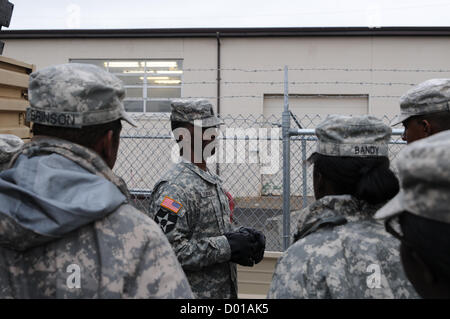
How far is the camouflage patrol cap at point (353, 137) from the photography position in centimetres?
161

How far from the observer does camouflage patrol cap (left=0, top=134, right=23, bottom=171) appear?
114 inches

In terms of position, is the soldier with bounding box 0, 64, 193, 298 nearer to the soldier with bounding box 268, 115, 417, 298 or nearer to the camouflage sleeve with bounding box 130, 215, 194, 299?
the camouflage sleeve with bounding box 130, 215, 194, 299

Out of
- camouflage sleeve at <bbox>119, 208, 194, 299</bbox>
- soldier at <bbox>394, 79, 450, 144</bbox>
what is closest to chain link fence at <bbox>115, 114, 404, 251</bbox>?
soldier at <bbox>394, 79, 450, 144</bbox>

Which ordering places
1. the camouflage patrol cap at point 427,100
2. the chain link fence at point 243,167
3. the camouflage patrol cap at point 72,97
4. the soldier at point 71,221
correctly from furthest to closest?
the chain link fence at point 243,167 < the camouflage patrol cap at point 427,100 < the camouflage patrol cap at point 72,97 < the soldier at point 71,221

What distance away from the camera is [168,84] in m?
13.2

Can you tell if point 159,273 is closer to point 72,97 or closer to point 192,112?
point 72,97

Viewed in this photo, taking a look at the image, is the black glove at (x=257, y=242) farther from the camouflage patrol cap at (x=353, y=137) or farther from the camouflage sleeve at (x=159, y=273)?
the camouflage sleeve at (x=159, y=273)

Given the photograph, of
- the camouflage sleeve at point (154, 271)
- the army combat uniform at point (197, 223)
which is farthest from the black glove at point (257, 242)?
the camouflage sleeve at point (154, 271)

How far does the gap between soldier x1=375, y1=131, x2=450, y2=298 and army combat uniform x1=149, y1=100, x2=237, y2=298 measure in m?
1.54

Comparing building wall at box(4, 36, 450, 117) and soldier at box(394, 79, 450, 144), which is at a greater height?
building wall at box(4, 36, 450, 117)

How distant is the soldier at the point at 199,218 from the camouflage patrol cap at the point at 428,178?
1.58 m

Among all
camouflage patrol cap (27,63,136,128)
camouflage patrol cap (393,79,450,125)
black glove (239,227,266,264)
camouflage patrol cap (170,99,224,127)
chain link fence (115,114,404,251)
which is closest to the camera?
camouflage patrol cap (27,63,136,128)

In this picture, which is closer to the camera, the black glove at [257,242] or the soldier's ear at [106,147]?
the soldier's ear at [106,147]

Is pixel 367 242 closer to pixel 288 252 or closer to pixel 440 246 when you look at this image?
pixel 288 252
